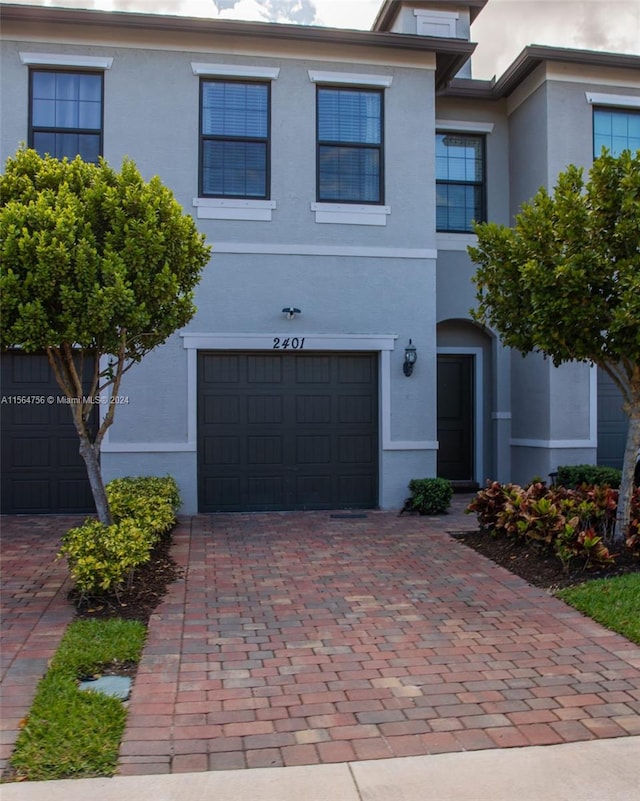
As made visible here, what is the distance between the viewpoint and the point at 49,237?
615 centimetres

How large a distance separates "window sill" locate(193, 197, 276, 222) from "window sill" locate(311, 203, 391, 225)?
732 mm

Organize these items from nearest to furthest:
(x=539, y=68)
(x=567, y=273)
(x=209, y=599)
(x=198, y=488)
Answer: (x=209, y=599) → (x=567, y=273) → (x=198, y=488) → (x=539, y=68)

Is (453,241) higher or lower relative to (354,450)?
higher

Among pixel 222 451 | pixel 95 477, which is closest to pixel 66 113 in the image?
pixel 222 451

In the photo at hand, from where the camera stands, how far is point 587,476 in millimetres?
10797

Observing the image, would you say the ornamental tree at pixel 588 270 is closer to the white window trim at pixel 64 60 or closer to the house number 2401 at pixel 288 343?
the house number 2401 at pixel 288 343

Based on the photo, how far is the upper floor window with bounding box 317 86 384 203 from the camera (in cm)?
1106

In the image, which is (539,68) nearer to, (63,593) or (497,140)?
(497,140)

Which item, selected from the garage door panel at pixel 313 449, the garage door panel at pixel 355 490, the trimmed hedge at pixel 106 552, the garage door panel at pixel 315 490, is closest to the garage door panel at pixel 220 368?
the garage door panel at pixel 313 449

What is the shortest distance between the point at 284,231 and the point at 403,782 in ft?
28.4

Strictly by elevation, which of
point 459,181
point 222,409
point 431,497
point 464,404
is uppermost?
point 459,181

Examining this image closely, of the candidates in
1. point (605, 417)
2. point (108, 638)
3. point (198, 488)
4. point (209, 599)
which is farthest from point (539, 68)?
point (108, 638)

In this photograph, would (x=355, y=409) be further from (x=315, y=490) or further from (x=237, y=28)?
(x=237, y=28)

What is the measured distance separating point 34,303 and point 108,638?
9.38 feet
